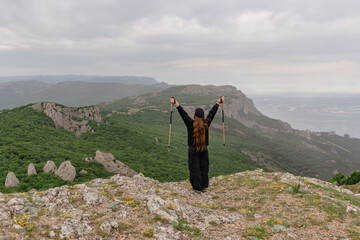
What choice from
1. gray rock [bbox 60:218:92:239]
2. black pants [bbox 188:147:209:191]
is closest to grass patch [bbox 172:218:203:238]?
gray rock [bbox 60:218:92:239]

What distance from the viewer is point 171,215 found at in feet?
26.0

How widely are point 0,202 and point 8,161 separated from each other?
26.2 metres

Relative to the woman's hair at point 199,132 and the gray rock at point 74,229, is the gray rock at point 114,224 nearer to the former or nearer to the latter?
the gray rock at point 74,229

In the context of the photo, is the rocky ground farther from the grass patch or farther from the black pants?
the black pants

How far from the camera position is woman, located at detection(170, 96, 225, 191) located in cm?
1048

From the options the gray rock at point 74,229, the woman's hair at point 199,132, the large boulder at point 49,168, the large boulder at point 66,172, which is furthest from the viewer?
the large boulder at point 49,168

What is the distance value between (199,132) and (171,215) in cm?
443

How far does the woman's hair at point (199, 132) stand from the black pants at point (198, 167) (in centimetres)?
45

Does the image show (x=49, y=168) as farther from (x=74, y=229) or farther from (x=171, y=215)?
(x=171, y=215)

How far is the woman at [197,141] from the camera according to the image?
10477 millimetres

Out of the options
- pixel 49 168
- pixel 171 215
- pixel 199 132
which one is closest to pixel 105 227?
pixel 171 215

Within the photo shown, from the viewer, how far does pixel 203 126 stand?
10.5 meters

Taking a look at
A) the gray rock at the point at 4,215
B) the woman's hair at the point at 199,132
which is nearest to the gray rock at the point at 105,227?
the gray rock at the point at 4,215

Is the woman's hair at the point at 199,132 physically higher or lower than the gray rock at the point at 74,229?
higher
